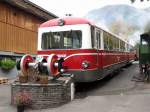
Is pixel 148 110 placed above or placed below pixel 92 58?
below

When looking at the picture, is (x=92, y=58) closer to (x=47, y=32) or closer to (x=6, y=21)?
(x=47, y=32)

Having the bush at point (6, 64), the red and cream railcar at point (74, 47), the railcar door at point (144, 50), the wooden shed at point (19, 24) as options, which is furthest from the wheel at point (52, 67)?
the railcar door at point (144, 50)

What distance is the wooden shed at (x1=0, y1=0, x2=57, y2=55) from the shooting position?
2111cm

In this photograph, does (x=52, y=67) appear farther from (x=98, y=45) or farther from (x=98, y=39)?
(x=98, y=39)

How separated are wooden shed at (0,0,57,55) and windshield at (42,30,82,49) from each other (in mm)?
6324

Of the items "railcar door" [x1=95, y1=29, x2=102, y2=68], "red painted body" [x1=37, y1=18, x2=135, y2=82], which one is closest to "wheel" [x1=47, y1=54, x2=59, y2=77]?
"red painted body" [x1=37, y1=18, x2=135, y2=82]

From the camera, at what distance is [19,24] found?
23.2 meters

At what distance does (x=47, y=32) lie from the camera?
49.3 feet

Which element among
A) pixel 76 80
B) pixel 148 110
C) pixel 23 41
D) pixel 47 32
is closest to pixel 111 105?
pixel 148 110

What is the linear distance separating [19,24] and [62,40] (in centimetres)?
934

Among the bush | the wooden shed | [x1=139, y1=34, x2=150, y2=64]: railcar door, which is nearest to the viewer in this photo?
the bush

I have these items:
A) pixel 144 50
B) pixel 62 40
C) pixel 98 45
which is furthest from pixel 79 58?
pixel 144 50

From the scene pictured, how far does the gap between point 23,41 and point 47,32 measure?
9246 millimetres

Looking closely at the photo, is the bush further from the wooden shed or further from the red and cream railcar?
the red and cream railcar
